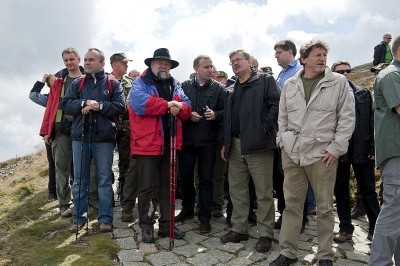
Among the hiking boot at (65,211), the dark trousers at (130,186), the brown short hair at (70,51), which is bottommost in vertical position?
the hiking boot at (65,211)

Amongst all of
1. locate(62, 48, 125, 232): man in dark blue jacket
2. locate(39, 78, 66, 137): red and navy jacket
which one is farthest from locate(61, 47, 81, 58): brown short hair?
locate(62, 48, 125, 232): man in dark blue jacket

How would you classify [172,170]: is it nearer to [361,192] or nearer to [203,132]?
[203,132]

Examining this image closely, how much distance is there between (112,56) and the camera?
8656 mm

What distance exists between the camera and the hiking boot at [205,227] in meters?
6.81

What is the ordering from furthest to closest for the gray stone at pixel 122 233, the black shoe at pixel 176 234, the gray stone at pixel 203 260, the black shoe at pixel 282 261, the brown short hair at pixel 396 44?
1. the gray stone at pixel 122 233
2. the black shoe at pixel 176 234
3. the gray stone at pixel 203 260
4. the black shoe at pixel 282 261
5. the brown short hair at pixel 396 44

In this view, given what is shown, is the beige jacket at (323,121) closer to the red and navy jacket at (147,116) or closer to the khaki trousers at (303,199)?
the khaki trousers at (303,199)

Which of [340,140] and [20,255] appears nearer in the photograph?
[340,140]

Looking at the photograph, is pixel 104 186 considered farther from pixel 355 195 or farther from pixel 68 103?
pixel 355 195

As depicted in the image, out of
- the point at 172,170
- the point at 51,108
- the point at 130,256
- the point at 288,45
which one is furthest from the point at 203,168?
the point at 51,108

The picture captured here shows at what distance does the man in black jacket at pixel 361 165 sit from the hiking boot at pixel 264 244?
4.19ft

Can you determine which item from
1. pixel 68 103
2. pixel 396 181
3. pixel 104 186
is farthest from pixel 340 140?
pixel 68 103

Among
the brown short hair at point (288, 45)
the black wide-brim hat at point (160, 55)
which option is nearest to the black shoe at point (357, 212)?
the brown short hair at point (288, 45)

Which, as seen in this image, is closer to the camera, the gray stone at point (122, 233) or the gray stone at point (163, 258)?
the gray stone at point (163, 258)

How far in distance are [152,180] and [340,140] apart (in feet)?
10.4
